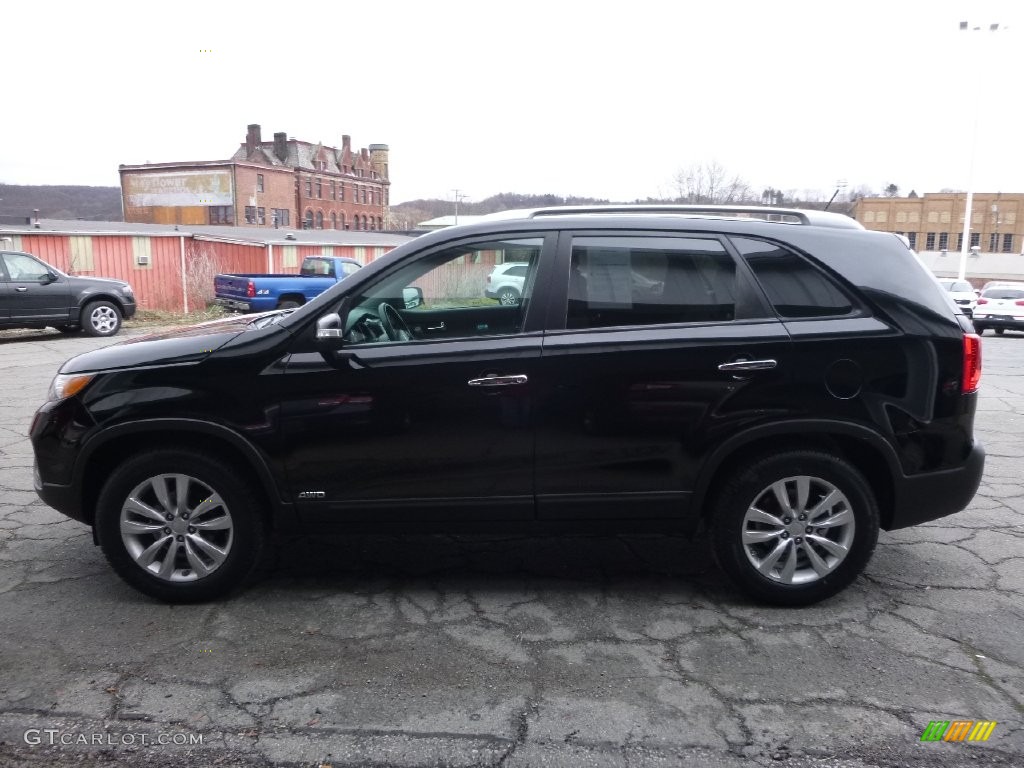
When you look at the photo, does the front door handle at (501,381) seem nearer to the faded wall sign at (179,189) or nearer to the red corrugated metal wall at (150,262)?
the red corrugated metal wall at (150,262)

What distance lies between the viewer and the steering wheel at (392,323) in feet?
13.3

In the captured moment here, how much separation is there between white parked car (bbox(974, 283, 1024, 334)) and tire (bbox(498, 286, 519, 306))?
70.7ft

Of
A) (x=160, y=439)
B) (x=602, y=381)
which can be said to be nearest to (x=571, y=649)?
(x=602, y=381)

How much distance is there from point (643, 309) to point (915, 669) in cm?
188

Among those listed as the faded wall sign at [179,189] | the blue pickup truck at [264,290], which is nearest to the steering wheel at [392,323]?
the blue pickup truck at [264,290]

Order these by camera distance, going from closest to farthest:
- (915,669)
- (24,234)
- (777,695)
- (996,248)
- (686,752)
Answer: (686,752) < (777,695) < (915,669) < (24,234) < (996,248)

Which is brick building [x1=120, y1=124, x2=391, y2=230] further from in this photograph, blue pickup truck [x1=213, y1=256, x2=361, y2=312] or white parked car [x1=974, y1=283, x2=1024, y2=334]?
white parked car [x1=974, y1=283, x2=1024, y2=334]

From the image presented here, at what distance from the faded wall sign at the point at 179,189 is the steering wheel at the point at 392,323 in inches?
3185

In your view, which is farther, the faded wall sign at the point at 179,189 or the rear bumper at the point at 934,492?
the faded wall sign at the point at 179,189

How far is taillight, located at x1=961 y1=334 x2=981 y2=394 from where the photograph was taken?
3.85 metres

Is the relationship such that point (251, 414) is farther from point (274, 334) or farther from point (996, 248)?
point (996, 248)

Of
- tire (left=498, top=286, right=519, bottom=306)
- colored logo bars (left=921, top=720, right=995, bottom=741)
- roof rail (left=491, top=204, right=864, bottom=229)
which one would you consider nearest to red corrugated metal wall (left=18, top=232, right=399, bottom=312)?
roof rail (left=491, top=204, right=864, bottom=229)

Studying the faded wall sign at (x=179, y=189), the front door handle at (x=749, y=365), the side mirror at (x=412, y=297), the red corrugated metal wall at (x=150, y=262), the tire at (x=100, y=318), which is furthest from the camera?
the faded wall sign at (x=179, y=189)

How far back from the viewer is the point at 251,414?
3797 mm
